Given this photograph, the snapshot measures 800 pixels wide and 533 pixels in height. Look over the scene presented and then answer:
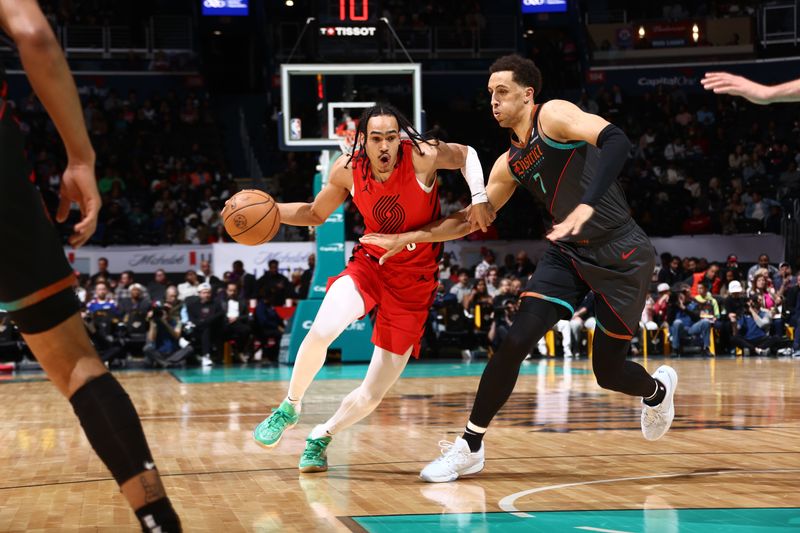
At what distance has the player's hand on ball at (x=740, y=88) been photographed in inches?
150

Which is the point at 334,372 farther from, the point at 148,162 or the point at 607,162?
the point at 148,162

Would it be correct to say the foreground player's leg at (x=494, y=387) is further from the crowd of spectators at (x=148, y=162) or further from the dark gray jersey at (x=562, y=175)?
the crowd of spectators at (x=148, y=162)

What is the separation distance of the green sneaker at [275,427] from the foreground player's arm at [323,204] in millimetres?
986

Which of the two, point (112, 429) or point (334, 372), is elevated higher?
point (112, 429)

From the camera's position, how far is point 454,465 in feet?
16.3

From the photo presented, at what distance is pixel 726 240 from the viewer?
1958 centimetres

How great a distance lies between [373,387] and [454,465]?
0.64 meters

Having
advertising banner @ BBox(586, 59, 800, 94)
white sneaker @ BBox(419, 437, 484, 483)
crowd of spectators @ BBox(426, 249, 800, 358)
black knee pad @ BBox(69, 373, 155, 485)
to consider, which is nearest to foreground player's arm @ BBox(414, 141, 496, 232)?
white sneaker @ BBox(419, 437, 484, 483)

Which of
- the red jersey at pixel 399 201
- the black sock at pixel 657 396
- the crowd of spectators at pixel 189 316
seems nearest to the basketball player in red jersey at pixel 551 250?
the red jersey at pixel 399 201

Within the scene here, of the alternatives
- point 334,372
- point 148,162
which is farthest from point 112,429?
point 148,162

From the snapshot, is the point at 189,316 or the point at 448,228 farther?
the point at 189,316

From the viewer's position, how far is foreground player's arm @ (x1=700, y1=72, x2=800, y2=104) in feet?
12.3

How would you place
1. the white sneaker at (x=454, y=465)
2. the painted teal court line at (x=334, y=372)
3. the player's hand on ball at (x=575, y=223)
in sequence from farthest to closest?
the painted teal court line at (x=334, y=372), the white sneaker at (x=454, y=465), the player's hand on ball at (x=575, y=223)

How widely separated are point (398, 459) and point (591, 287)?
150cm
